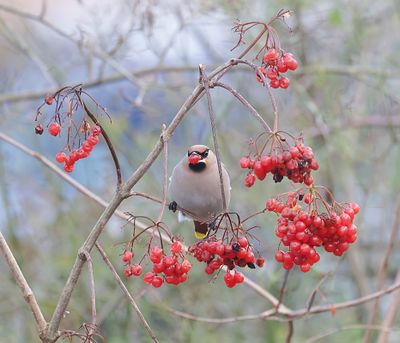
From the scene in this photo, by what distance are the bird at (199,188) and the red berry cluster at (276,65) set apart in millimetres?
915

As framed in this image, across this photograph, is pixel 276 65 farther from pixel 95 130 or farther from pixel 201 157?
pixel 201 157

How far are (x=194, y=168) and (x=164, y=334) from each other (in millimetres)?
1582

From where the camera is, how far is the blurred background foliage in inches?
172

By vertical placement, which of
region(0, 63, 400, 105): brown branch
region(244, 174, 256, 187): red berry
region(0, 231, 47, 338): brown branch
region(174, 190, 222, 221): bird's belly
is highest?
region(0, 63, 400, 105): brown branch

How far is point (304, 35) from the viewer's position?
473 cm

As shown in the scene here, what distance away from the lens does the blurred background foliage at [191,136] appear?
14.3 feet

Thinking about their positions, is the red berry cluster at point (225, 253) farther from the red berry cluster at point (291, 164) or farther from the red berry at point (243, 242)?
the red berry cluster at point (291, 164)

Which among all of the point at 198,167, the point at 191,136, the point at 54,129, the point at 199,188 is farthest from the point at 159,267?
the point at 191,136

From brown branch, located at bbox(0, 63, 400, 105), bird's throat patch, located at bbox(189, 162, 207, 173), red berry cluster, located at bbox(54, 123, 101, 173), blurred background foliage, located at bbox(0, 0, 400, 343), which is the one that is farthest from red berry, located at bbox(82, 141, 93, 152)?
brown branch, located at bbox(0, 63, 400, 105)

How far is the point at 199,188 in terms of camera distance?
3.01 metres

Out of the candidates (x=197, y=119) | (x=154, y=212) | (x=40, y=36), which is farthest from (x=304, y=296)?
(x=40, y=36)

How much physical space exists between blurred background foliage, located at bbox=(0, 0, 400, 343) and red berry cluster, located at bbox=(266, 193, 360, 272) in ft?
7.10

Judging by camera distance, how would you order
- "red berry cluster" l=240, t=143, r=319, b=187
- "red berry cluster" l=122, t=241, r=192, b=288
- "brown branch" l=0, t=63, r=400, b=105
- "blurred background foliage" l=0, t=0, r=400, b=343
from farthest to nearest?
1. "blurred background foliage" l=0, t=0, r=400, b=343
2. "brown branch" l=0, t=63, r=400, b=105
3. "red berry cluster" l=122, t=241, r=192, b=288
4. "red berry cluster" l=240, t=143, r=319, b=187

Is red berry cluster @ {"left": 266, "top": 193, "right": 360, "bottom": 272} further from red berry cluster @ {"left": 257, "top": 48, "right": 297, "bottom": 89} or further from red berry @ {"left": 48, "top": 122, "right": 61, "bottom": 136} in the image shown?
red berry @ {"left": 48, "top": 122, "right": 61, "bottom": 136}
